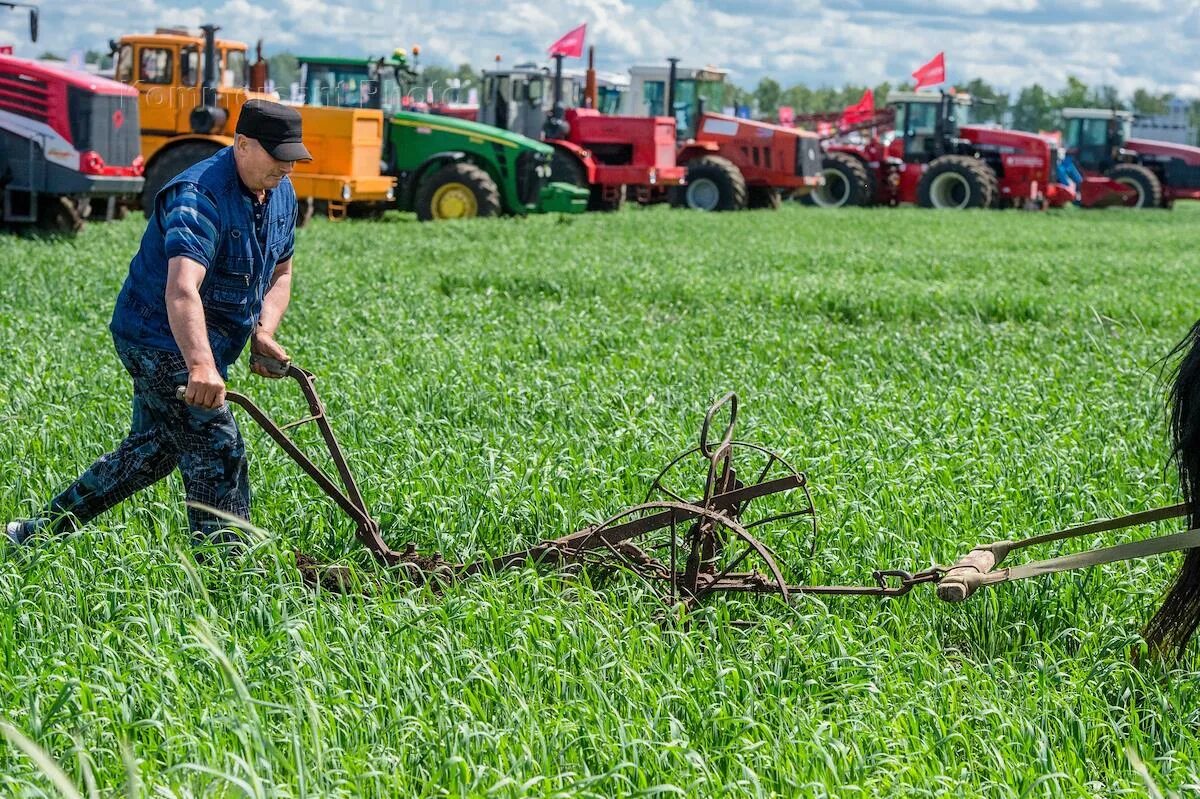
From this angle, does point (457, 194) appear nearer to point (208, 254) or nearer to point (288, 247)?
point (288, 247)

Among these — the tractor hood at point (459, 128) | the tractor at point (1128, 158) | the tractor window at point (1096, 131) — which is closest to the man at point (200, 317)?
the tractor hood at point (459, 128)

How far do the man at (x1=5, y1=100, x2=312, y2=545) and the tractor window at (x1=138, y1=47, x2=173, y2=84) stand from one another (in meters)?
15.7

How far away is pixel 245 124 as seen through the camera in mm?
4355

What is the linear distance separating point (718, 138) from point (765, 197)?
69.4 inches

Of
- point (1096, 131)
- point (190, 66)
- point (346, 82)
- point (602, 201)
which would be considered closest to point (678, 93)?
point (602, 201)

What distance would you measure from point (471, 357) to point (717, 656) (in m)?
5.21

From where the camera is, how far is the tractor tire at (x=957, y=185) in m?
33.0

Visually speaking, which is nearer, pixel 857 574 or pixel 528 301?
pixel 857 574

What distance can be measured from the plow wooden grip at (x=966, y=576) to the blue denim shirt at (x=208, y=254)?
91.8 inches

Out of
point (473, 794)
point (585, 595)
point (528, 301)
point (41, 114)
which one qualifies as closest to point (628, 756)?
point (473, 794)

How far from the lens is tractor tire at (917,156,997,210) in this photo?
3300 centimetres

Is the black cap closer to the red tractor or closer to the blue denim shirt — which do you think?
the blue denim shirt

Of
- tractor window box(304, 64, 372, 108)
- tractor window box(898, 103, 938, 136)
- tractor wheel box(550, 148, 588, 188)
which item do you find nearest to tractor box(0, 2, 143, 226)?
tractor window box(304, 64, 372, 108)

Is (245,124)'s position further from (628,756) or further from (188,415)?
(628,756)
